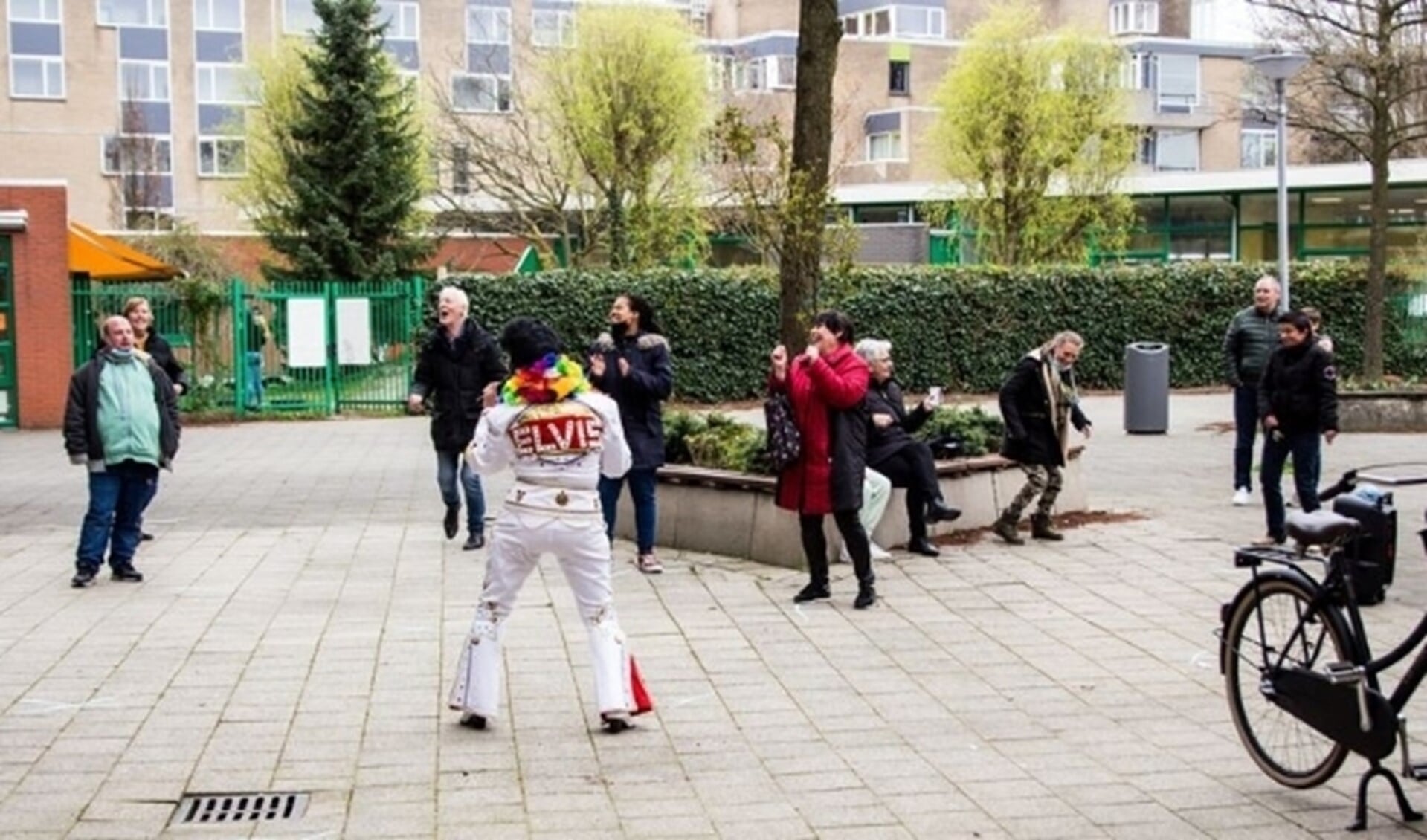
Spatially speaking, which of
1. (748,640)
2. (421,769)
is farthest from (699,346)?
(421,769)

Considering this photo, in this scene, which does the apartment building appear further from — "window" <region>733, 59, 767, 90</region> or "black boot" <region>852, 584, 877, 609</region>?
"black boot" <region>852, 584, 877, 609</region>

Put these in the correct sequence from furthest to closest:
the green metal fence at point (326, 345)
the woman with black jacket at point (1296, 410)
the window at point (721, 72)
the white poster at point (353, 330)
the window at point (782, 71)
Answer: the window at point (782, 71)
the window at point (721, 72)
the white poster at point (353, 330)
the green metal fence at point (326, 345)
the woman with black jacket at point (1296, 410)

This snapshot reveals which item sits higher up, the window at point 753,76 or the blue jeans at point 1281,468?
the window at point 753,76

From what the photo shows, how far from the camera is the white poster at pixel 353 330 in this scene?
27875 millimetres

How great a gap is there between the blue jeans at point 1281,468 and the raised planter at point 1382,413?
995 cm

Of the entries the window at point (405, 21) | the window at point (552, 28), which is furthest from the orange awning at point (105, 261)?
the window at point (405, 21)

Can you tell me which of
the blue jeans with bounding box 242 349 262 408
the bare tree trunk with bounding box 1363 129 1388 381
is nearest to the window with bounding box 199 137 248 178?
the blue jeans with bounding box 242 349 262 408

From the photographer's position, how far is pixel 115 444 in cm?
1136

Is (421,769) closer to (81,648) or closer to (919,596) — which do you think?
(81,648)

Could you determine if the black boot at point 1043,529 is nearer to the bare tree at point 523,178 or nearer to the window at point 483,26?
the bare tree at point 523,178

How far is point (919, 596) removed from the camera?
10.5 m

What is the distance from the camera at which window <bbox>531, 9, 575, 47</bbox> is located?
39.9 metres

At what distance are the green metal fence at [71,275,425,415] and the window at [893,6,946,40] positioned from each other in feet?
158

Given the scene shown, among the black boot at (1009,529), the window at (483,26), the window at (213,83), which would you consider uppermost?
the window at (483,26)
